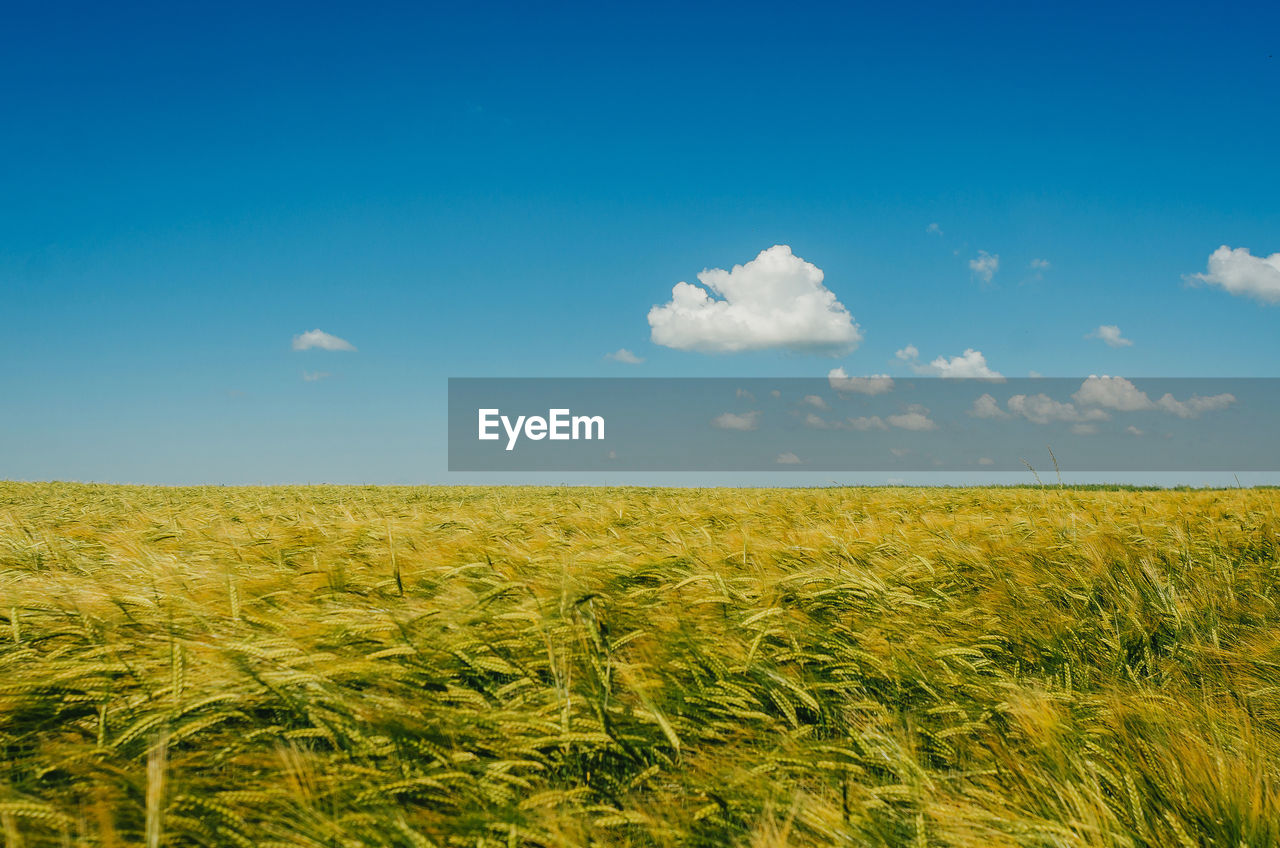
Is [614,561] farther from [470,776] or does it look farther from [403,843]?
[403,843]

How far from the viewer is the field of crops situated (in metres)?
1.16

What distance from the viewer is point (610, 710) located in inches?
59.9

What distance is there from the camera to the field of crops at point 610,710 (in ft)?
3.82

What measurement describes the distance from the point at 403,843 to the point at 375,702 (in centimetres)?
45

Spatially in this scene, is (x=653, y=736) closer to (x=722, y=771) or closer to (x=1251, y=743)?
(x=722, y=771)

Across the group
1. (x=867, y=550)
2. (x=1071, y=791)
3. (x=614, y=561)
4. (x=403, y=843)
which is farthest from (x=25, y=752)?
(x=867, y=550)

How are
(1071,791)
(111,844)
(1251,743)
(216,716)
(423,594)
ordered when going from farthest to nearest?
1. (423,594)
2. (1251,743)
3. (216,716)
4. (1071,791)
5. (111,844)

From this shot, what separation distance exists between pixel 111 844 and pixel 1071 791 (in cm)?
170

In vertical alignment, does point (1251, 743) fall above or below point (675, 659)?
below

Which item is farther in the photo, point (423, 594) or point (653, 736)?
point (423, 594)

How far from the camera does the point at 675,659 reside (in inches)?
70.7

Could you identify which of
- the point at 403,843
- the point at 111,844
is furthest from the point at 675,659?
the point at 111,844

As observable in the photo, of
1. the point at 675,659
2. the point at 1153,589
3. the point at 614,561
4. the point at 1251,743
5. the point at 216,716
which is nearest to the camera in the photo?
the point at 216,716

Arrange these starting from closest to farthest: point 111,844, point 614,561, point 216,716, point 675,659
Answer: point 111,844, point 216,716, point 675,659, point 614,561
